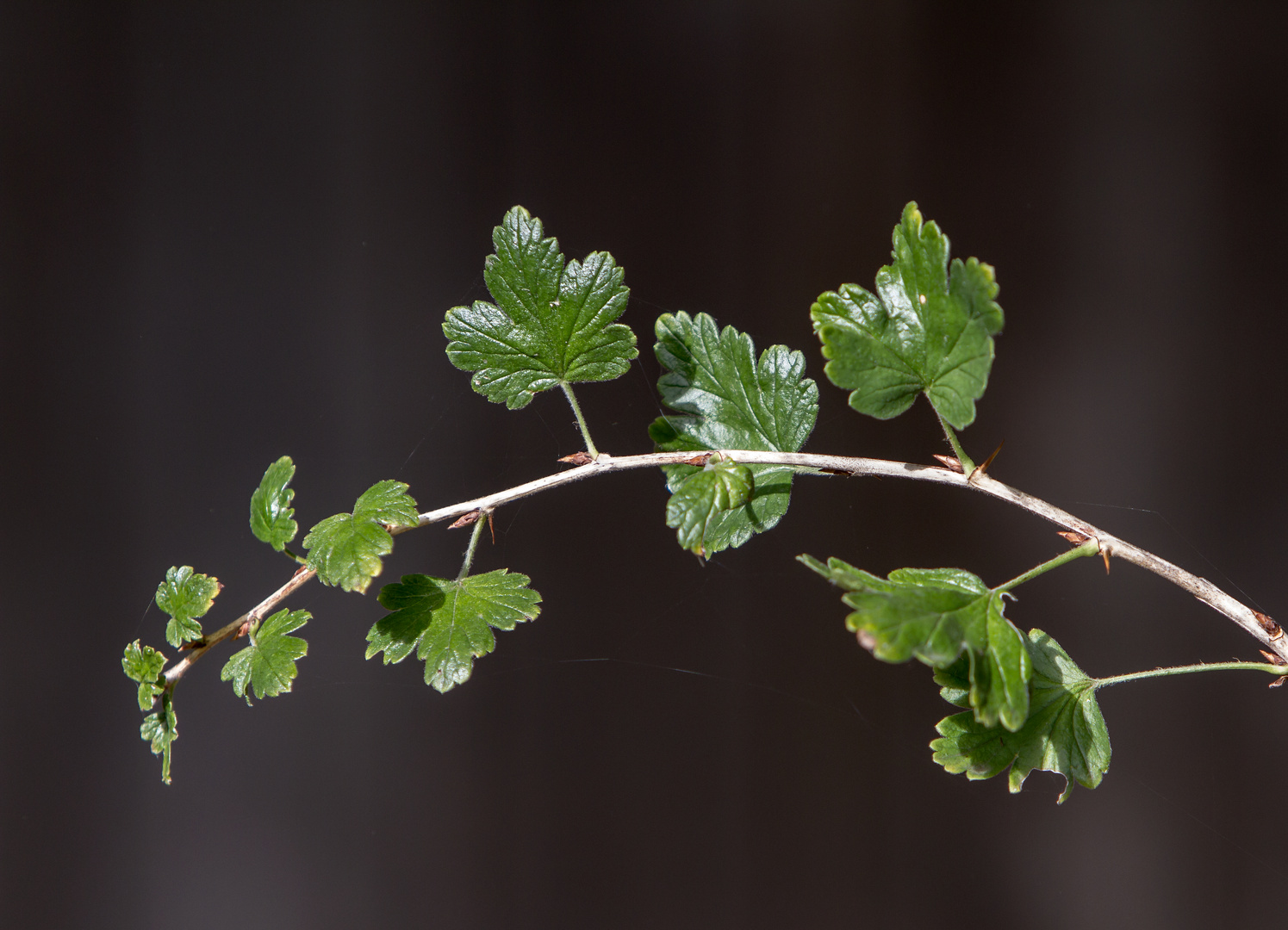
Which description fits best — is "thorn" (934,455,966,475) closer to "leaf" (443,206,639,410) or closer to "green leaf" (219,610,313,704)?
"leaf" (443,206,639,410)

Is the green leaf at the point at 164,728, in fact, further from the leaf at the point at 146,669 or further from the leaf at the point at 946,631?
the leaf at the point at 946,631

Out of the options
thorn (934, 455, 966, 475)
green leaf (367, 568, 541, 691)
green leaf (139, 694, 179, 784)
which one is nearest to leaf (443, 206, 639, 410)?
green leaf (367, 568, 541, 691)

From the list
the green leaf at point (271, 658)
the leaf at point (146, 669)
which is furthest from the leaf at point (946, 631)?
the leaf at point (146, 669)

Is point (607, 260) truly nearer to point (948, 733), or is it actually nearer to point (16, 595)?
point (948, 733)

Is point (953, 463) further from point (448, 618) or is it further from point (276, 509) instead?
point (276, 509)

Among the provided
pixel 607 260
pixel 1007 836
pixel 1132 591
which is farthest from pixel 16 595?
pixel 1132 591
